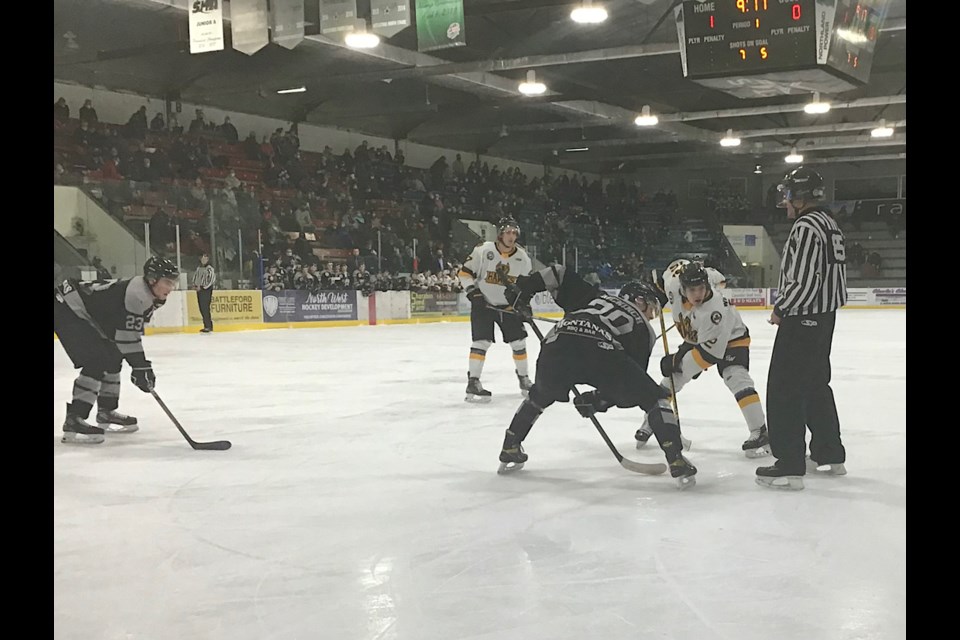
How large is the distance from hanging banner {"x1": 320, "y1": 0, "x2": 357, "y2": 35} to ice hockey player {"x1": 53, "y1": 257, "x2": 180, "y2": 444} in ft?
15.5

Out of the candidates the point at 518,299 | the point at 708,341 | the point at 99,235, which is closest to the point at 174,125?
the point at 99,235

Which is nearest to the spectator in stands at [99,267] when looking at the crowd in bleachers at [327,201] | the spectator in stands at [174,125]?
the crowd in bleachers at [327,201]

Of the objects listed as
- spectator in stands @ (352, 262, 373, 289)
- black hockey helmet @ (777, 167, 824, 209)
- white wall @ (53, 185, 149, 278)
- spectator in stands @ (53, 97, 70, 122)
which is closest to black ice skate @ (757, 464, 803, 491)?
black hockey helmet @ (777, 167, 824, 209)

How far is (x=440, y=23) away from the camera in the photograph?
825 centimetres

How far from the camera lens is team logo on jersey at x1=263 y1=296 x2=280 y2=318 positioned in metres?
14.2

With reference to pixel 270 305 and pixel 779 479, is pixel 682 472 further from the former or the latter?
pixel 270 305

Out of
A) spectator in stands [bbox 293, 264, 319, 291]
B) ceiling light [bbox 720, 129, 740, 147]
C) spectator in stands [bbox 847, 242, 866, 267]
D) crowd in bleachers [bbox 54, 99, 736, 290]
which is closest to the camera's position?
crowd in bleachers [bbox 54, 99, 736, 290]

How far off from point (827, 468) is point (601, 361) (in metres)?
1.10

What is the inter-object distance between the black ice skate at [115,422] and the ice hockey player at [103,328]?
0.17m

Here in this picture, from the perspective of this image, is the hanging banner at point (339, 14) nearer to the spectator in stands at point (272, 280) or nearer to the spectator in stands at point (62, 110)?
the spectator in stands at point (272, 280)

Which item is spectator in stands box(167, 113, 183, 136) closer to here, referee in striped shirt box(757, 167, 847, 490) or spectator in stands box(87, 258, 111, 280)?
spectator in stands box(87, 258, 111, 280)

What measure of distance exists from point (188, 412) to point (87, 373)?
3.38ft

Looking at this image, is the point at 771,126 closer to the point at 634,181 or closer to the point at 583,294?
the point at 634,181

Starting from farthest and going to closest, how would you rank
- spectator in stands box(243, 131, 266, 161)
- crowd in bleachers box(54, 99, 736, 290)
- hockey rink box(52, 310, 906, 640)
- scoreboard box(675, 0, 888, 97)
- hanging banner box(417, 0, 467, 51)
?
spectator in stands box(243, 131, 266, 161) → crowd in bleachers box(54, 99, 736, 290) → hanging banner box(417, 0, 467, 51) → scoreboard box(675, 0, 888, 97) → hockey rink box(52, 310, 906, 640)
